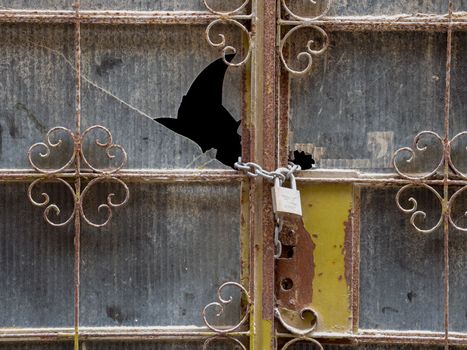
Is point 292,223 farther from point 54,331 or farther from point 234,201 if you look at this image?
point 54,331

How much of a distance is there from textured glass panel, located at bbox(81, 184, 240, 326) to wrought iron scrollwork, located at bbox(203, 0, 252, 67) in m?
0.42

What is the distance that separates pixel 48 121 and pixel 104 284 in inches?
21.2

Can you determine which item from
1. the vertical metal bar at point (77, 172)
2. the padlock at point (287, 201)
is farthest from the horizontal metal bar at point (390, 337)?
the vertical metal bar at point (77, 172)

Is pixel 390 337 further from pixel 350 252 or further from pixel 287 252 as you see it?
pixel 287 252

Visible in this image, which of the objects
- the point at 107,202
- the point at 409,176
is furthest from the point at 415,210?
the point at 107,202

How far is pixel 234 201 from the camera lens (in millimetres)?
2043

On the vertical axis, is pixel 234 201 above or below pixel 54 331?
above

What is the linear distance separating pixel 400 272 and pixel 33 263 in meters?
1.15

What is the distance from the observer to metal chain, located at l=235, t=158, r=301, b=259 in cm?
197

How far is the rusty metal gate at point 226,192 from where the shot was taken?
2025mm

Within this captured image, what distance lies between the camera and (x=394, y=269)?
2049 millimetres

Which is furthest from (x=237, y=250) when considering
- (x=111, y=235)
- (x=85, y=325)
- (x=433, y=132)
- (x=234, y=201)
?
(x=433, y=132)

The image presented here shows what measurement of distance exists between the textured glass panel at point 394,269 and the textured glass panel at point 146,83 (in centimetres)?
53

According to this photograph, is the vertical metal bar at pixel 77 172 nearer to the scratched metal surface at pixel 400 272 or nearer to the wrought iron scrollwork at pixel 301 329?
the wrought iron scrollwork at pixel 301 329
